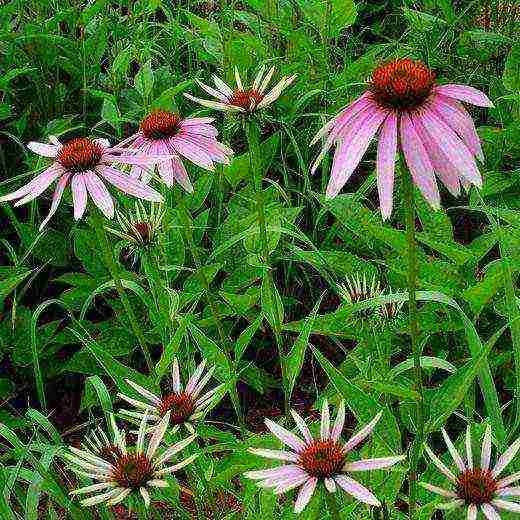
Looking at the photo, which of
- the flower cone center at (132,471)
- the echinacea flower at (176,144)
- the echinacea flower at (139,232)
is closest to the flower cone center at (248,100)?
the echinacea flower at (176,144)

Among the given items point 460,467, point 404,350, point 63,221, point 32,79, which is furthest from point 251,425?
point 32,79

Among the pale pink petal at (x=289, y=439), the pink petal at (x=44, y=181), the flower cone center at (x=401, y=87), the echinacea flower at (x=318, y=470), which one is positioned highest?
the flower cone center at (x=401, y=87)

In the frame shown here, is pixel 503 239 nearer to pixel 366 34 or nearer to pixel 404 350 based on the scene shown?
pixel 404 350

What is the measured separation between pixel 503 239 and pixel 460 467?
1.27 ft

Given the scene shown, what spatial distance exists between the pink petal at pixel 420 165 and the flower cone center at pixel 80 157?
14.5 inches

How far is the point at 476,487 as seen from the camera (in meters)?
0.72

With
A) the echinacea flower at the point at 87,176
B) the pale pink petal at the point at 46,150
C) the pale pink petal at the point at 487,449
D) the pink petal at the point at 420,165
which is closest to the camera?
the pink petal at the point at 420,165

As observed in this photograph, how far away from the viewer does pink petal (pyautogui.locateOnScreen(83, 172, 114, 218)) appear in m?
0.83

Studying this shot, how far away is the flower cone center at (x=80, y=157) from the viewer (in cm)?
90

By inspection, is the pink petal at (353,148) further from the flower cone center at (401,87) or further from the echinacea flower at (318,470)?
the echinacea flower at (318,470)

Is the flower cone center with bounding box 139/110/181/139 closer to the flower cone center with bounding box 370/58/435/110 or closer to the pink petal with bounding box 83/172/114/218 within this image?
the pink petal with bounding box 83/172/114/218

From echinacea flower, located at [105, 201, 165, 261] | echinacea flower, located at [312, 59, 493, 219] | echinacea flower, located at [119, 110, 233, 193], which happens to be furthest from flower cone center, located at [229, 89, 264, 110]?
echinacea flower, located at [312, 59, 493, 219]

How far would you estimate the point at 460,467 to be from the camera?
2.43 feet

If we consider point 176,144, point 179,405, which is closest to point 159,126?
point 176,144
